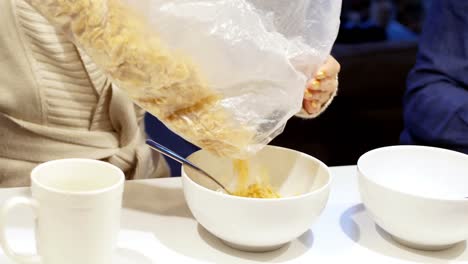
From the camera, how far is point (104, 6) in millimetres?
764

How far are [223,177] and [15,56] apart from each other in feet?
1.15

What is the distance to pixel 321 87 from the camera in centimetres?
91

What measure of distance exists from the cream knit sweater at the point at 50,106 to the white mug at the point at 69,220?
0.31 metres

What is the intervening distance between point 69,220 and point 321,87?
41cm

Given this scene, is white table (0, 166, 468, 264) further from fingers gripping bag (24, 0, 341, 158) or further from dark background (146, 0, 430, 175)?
dark background (146, 0, 430, 175)

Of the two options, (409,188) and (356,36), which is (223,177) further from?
(356,36)

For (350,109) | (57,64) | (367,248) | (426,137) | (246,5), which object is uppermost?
(246,5)

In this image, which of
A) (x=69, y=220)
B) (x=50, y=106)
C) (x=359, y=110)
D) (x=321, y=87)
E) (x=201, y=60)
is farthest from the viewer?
(x=359, y=110)

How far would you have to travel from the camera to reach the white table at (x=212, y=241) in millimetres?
792

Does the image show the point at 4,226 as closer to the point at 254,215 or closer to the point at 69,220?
the point at 69,220

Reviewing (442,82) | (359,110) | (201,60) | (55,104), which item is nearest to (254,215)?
(201,60)

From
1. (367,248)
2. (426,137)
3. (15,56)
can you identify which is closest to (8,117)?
(15,56)

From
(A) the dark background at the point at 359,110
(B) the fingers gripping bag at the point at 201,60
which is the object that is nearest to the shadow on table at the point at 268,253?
(B) the fingers gripping bag at the point at 201,60

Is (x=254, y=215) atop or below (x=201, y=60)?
below
